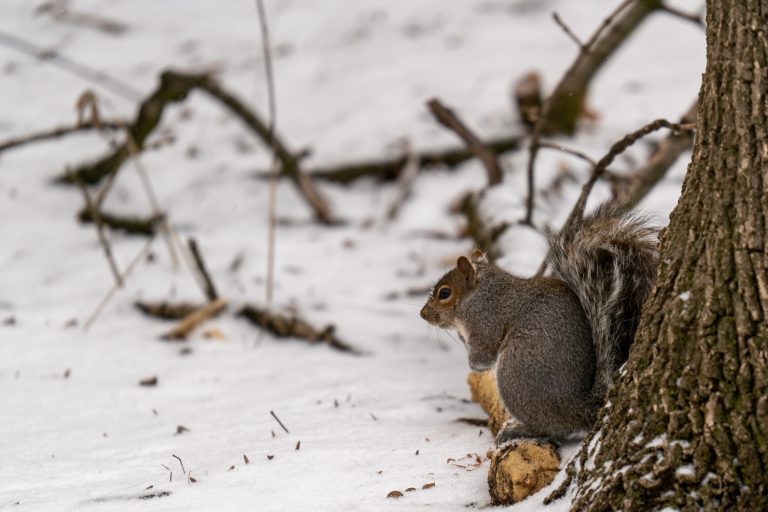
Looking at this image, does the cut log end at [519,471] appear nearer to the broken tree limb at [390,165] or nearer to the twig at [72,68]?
the broken tree limb at [390,165]

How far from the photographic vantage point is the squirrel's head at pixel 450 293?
2.64 metres

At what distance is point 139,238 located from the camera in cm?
512

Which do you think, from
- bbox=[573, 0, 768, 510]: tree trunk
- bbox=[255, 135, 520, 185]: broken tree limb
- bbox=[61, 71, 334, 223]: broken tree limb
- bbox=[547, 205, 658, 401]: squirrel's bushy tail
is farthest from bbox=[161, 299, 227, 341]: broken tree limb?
bbox=[573, 0, 768, 510]: tree trunk

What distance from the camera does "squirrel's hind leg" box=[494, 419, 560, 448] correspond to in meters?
2.36

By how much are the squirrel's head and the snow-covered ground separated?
33cm

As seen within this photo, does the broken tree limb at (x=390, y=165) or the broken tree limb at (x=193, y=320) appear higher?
the broken tree limb at (x=390, y=165)

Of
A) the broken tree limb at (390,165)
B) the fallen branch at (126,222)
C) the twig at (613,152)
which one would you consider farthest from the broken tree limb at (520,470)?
the broken tree limb at (390,165)

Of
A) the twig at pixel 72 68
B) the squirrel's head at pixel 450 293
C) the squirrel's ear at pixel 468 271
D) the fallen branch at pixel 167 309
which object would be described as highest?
the twig at pixel 72 68

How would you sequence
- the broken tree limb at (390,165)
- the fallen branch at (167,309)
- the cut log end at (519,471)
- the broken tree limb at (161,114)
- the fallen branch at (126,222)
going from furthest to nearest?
1. the broken tree limb at (390,165)
2. the fallen branch at (126,222)
3. the broken tree limb at (161,114)
4. the fallen branch at (167,309)
5. the cut log end at (519,471)

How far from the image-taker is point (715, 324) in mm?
1797

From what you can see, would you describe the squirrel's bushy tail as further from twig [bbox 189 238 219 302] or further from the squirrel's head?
twig [bbox 189 238 219 302]

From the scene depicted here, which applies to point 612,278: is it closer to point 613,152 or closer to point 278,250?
point 613,152

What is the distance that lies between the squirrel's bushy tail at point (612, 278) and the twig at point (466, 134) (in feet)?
6.10

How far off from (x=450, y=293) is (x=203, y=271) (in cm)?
172
